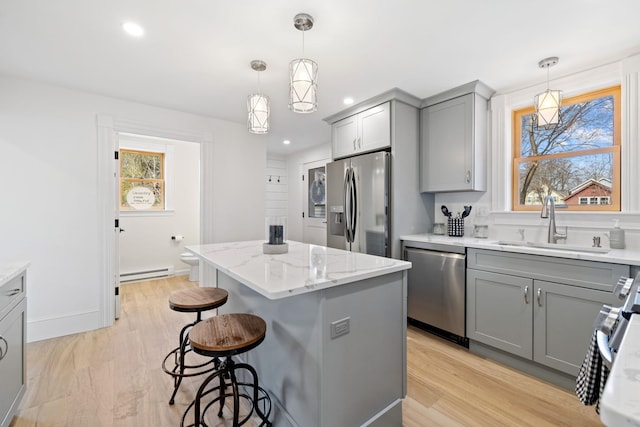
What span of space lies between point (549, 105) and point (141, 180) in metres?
5.33

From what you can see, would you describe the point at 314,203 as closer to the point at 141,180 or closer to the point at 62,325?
the point at 141,180

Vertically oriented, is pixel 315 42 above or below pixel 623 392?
above

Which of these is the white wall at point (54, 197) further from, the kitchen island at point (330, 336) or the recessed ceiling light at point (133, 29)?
the kitchen island at point (330, 336)

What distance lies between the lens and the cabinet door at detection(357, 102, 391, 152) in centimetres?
299

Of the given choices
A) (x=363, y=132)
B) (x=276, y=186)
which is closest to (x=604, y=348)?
(x=363, y=132)

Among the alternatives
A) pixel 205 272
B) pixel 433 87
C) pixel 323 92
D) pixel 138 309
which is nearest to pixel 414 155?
pixel 433 87

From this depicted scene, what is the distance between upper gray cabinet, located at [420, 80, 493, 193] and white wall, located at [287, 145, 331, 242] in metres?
2.64

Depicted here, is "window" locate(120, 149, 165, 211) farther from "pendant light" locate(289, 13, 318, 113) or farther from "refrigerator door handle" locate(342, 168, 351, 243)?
"pendant light" locate(289, 13, 318, 113)

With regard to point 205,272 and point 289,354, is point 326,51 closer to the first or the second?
point 289,354

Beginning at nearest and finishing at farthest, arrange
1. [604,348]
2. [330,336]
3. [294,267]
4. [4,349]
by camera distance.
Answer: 1. [604,348]
2. [330,336]
3. [4,349]
4. [294,267]

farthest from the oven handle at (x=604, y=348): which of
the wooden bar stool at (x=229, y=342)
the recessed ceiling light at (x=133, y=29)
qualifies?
the recessed ceiling light at (x=133, y=29)

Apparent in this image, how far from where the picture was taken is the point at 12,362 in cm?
155

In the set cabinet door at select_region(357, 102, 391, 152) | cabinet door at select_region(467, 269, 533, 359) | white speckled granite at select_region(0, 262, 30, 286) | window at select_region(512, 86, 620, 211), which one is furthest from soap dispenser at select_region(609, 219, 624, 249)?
white speckled granite at select_region(0, 262, 30, 286)

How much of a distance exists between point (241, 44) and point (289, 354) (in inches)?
81.1
